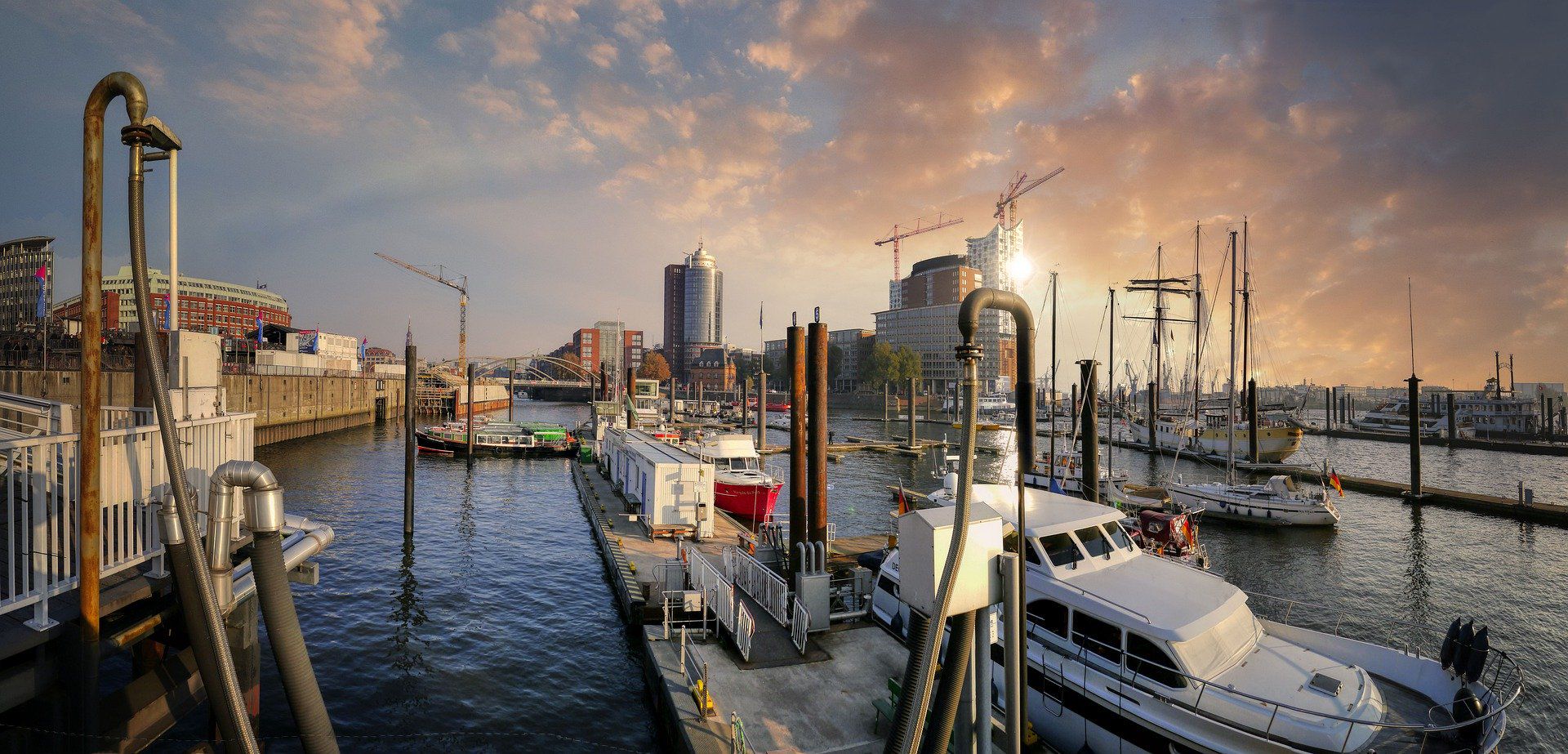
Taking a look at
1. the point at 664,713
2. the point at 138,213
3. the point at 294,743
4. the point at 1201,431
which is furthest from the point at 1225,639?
the point at 1201,431

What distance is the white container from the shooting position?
17.8 ft

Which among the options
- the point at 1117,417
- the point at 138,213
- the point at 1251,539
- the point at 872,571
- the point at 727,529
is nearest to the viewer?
the point at 138,213

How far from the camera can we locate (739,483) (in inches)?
1195

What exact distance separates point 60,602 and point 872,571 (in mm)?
14524

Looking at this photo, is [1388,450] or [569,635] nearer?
[569,635]

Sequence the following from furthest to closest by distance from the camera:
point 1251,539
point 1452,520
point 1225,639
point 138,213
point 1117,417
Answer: point 1117,417, point 1452,520, point 1251,539, point 1225,639, point 138,213

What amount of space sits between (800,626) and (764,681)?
1.59 m


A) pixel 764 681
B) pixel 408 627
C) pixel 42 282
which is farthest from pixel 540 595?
pixel 42 282

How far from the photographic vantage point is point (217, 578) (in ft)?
19.6

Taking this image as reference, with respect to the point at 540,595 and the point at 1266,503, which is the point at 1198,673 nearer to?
the point at 540,595

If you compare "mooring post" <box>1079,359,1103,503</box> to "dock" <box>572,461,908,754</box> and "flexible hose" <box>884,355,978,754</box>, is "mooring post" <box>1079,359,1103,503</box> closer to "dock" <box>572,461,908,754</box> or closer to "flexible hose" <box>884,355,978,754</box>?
"dock" <box>572,461,908,754</box>

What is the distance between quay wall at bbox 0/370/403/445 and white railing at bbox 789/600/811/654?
40.2 meters

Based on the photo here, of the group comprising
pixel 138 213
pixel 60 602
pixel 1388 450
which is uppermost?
pixel 138 213

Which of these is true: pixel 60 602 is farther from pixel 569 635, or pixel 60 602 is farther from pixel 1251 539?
pixel 1251 539
